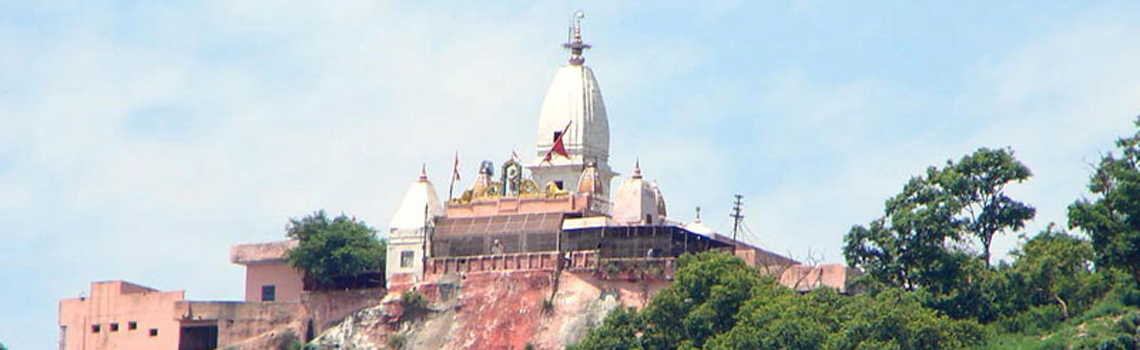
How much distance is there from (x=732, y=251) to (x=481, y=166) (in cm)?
829

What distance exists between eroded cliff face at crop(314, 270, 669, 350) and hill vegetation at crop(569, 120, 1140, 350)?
4.95ft

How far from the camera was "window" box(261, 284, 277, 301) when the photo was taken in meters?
87.6

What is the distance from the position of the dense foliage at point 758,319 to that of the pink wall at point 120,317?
15393mm

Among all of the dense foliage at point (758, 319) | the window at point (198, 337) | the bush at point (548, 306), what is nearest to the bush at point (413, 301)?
the bush at point (548, 306)

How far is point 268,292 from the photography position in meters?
87.7

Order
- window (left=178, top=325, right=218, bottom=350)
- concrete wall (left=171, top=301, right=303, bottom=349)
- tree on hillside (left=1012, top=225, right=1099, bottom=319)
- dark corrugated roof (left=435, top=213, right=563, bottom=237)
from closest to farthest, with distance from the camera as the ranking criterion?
1. tree on hillside (left=1012, top=225, right=1099, bottom=319)
2. dark corrugated roof (left=435, top=213, right=563, bottom=237)
3. concrete wall (left=171, top=301, right=303, bottom=349)
4. window (left=178, top=325, right=218, bottom=350)

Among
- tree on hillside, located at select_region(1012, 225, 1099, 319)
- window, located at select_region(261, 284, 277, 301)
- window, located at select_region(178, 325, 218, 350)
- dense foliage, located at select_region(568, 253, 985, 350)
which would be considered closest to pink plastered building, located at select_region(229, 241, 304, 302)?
window, located at select_region(261, 284, 277, 301)

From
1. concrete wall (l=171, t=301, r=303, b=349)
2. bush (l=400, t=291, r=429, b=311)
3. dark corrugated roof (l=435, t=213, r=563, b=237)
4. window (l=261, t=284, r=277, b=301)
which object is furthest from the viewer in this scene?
window (l=261, t=284, r=277, b=301)

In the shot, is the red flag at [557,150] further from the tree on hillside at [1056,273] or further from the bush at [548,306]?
the tree on hillside at [1056,273]

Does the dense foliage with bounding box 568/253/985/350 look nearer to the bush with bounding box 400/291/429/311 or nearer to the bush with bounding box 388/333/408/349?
the bush with bounding box 400/291/429/311

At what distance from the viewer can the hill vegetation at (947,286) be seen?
233 ft

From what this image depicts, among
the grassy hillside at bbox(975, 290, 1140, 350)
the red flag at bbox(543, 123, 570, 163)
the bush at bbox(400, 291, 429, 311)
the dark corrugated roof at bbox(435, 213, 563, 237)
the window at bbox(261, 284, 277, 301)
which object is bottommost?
the grassy hillside at bbox(975, 290, 1140, 350)

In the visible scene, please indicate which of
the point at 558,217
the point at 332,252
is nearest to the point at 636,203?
the point at 558,217

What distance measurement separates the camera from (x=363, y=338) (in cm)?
8125
